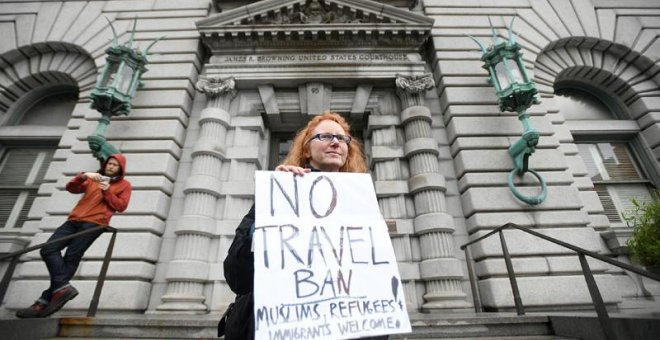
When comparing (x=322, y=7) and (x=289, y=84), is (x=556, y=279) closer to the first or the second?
(x=289, y=84)

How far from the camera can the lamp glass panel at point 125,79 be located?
21.7 feet

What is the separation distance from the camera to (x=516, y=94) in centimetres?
619

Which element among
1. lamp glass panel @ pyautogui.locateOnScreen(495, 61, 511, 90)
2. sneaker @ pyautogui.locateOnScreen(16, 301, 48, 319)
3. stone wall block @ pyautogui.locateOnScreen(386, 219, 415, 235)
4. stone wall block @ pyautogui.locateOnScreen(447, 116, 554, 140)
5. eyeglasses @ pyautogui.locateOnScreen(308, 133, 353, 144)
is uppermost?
lamp glass panel @ pyautogui.locateOnScreen(495, 61, 511, 90)

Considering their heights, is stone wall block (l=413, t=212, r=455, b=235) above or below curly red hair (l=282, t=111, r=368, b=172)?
above

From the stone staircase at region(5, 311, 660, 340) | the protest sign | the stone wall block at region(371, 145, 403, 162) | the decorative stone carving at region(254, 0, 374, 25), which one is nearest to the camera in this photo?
the protest sign

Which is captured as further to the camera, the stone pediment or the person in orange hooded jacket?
the stone pediment

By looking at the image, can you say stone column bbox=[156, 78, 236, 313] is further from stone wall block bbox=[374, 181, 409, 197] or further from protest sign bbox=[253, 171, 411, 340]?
protest sign bbox=[253, 171, 411, 340]

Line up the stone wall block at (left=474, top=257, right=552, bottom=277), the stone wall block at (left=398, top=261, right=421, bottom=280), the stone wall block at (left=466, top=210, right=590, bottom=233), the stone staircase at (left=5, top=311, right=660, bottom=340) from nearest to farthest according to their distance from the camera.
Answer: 1. the stone staircase at (left=5, top=311, right=660, bottom=340)
2. the stone wall block at (left=474, top=257, right=552, bottom=277)
3. the stone wall block at (left=398, top=261, right=421, bottom=280)
4. the stone wall block at (left=466, top=210, right=590, bottom=233)

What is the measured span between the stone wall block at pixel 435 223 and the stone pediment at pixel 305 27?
15.2 feet

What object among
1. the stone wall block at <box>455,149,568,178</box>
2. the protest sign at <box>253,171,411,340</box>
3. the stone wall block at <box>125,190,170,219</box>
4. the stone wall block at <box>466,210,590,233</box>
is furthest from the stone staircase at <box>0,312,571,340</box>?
the stone wall block at <box>455,149,568,178</box>

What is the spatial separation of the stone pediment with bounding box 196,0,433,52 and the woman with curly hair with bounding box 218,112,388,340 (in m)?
6.36

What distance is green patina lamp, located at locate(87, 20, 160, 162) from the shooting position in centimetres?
623

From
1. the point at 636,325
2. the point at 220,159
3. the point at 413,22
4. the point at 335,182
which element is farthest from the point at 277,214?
the point at 413,22

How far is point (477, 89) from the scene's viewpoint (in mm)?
7391
